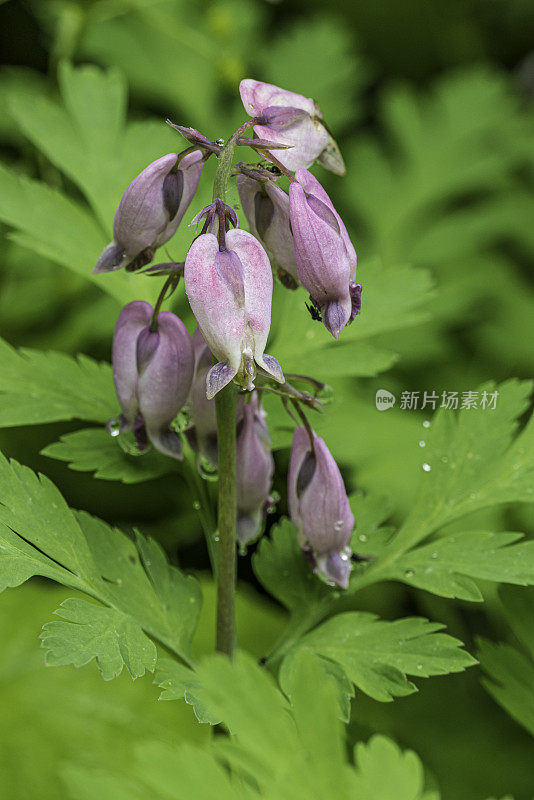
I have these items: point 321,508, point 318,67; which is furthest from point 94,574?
point 318,67

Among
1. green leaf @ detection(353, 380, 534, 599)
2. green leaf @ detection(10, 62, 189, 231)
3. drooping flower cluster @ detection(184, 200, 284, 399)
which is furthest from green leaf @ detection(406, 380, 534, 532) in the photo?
green leaf @ detection(10, 62, 189, 231)

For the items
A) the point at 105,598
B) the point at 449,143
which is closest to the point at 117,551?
the point at 105,598

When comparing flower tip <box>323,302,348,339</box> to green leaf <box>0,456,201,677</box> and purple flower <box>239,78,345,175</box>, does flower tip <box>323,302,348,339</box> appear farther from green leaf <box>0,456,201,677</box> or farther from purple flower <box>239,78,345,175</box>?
green leaf <box>0,456,201,677</box>

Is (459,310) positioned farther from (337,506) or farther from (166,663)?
(166,663)

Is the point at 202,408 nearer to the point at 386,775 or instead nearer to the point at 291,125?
the point at 291,125

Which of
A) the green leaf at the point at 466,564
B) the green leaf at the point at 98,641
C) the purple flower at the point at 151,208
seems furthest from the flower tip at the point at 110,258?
the green leaf at the point at 466,564
